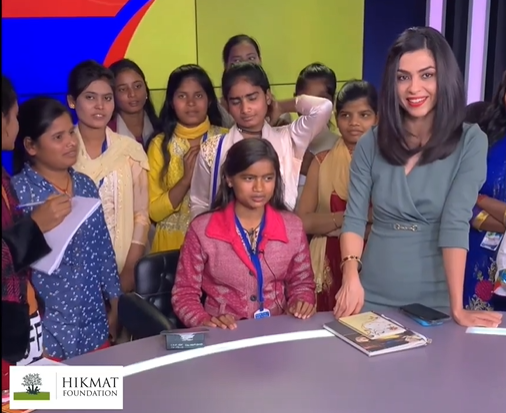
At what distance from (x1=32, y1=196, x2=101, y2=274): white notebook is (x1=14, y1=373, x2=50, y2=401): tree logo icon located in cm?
67

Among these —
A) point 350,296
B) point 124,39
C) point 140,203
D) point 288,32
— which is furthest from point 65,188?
point 288,32

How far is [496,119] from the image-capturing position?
231 cm

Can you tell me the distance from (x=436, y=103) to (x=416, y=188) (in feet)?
0.78

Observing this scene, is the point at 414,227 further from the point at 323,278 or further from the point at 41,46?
the point at 41,46

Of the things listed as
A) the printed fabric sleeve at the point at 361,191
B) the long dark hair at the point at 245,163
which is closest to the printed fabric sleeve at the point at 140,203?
the long dark hair at the point at 245,163

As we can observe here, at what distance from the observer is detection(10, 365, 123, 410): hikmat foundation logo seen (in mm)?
1109

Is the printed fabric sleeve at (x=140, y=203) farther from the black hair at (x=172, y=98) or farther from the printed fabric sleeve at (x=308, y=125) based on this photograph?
the printed fabric sleeve at (x=308, y=125)

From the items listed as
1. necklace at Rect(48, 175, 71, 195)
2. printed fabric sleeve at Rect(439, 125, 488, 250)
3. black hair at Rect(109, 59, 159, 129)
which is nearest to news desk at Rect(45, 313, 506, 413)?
printed fabric sleeve at Rect(439, 125, 488, 250)

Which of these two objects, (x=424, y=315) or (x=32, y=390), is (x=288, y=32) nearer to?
(x=424, y=315)

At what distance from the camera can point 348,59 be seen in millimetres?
4141

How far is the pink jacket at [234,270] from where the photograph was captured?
202cm

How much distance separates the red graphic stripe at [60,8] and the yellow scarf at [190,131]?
1.06 m

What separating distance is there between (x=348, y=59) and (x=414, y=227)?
2.60 m

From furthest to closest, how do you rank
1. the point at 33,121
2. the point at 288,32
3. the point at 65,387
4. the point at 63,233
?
1. the point at 288,32
2. the point at 33,121
3. the point at 63,233
4. the point at 65,387
